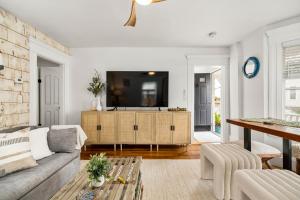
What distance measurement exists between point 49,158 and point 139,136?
2.22 m

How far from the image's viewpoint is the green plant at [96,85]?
4.57m

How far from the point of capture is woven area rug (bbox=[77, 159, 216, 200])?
224 centimetres

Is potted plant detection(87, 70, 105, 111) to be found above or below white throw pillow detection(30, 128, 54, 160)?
above

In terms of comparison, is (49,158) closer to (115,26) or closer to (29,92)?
(29,92)

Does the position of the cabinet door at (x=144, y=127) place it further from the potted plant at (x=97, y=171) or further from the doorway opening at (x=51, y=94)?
the potted plant at (x=97, y=171)

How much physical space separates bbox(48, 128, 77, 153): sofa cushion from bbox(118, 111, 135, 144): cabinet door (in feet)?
5.64

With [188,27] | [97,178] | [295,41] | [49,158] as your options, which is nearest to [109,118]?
[49,158]

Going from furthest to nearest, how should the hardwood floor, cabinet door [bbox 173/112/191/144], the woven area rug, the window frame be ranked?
cabinet door [bbox 173/112/191/144] → the hardwood floor → the window frame → the woven area rug

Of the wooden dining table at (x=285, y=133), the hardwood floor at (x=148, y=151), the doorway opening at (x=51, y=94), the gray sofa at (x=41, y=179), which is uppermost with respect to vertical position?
the doorway opening at (x=51, y=94)

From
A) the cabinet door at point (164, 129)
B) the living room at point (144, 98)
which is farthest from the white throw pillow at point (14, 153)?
the cabinet door at point (164, 129)

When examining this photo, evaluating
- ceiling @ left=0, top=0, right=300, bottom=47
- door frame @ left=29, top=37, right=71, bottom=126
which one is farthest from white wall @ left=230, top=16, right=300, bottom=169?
door frame @ left=29, top=37, right=71, bottom=126

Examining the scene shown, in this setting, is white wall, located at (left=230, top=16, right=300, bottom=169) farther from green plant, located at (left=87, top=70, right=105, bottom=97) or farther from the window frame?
green plant, located at (left=87, top=70, right=105, bottom=97)

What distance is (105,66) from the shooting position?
479 cm

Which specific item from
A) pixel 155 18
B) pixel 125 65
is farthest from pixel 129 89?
pixel 155 18
